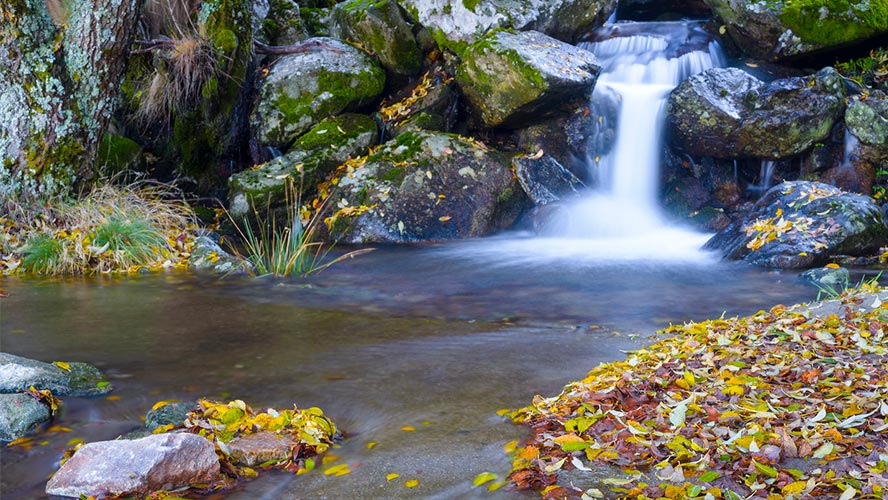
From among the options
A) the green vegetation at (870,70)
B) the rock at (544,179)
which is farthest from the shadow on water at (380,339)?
the green vegetation at (870,70)

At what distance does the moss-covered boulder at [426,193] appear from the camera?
8.70 m

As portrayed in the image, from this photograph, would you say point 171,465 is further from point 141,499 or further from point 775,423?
point 775,423

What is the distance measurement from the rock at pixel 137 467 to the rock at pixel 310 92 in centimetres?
754

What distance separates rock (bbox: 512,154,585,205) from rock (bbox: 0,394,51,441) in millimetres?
6633

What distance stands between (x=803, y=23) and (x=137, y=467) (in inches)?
367

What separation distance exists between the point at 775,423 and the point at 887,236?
5.75 metres

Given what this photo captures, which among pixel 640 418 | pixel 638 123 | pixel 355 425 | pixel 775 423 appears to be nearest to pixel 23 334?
pixel 355 425

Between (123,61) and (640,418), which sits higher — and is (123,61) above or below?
above

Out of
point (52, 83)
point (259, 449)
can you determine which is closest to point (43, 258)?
point (52, 83)

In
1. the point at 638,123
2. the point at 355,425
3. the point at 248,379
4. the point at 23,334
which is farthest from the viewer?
the point at 638,123

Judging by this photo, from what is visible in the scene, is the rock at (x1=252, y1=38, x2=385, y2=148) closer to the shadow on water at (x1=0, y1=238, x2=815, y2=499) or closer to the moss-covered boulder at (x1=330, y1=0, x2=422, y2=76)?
the moss-covered boulder at (x1=330, y1=0, x2=422, y2=76)

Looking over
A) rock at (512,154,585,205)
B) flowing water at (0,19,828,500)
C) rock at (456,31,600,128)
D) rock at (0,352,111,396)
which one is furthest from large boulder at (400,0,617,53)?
rock at (0,352,111,396)

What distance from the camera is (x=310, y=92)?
977 centimetres

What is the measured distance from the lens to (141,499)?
2.44 meters
